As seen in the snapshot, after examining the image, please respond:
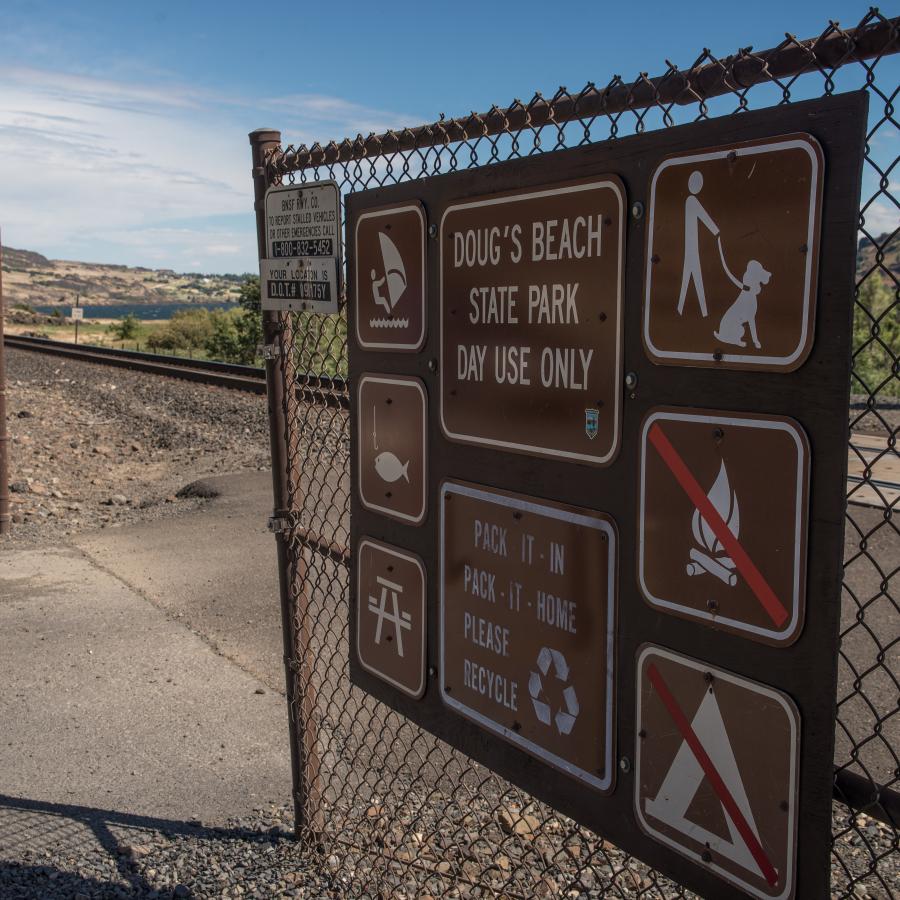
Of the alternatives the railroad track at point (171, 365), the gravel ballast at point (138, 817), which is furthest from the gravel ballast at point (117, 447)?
the railroad track at point (171, 365)

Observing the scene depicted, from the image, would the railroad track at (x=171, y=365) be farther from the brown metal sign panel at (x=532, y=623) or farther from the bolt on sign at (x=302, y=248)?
the brown metal sign panel at (x=532, y=623)

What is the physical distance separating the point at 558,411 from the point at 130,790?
3258 mm

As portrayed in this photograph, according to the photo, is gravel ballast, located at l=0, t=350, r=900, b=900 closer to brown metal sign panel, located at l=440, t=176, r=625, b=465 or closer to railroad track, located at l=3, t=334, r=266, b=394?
railroad track, located at l=3, t=334, r=266, b=394

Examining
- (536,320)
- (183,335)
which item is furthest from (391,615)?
(183,335)

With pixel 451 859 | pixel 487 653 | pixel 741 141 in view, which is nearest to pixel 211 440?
pixel 451 859

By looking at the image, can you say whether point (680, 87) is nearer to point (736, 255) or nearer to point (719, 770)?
point (736, 255)

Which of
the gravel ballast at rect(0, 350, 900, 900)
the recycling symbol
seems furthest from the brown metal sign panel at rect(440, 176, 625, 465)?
the gravel ballast at rect(0, 350, 900, 900)

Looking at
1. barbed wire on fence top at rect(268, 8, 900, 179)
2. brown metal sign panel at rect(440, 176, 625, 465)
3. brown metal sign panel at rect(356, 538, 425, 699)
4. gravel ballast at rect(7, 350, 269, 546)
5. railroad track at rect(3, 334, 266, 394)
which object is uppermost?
barbed wire on fence top at rect(268, 8, 900, 179)

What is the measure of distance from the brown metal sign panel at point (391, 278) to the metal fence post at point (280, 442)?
81 centimetres

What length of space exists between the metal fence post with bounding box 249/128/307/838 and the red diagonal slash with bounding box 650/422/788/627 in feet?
7.38

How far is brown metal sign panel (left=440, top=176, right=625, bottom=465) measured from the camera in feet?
7.95

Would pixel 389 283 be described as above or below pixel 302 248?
below

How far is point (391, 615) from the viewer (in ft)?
11.3

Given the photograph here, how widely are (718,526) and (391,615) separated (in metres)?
1.58
